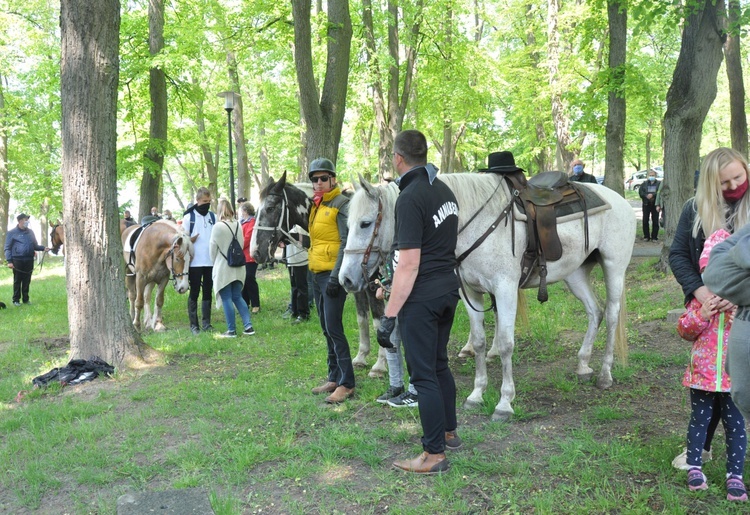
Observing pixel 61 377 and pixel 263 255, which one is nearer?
pixel 61 377

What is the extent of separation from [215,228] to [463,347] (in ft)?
14.1

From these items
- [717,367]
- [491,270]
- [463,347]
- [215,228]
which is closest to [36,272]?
[215,228]

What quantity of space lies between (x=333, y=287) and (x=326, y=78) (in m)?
7.25

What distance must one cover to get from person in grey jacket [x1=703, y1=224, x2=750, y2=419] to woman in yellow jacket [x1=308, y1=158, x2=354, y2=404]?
153 inches

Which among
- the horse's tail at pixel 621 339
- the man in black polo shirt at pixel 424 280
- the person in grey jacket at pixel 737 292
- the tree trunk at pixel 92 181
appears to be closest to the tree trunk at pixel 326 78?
the tree trunk at pixel 92 181

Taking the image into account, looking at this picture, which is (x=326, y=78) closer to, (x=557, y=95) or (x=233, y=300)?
(x=233, y=300)

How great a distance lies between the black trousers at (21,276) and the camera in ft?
48.8

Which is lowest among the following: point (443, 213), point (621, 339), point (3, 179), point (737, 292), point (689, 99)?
point (621, 339)

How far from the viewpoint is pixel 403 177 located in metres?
4.29

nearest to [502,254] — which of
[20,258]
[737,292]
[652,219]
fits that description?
[737,292]

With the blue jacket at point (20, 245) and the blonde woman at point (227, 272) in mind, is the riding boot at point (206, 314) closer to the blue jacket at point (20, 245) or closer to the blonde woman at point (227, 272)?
the blonde woman at point (227, 272)

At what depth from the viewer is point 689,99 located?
33.0ft

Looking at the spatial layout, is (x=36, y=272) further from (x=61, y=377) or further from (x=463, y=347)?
(x=463, y=347)

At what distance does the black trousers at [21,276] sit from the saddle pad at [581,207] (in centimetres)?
1298
